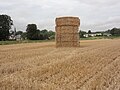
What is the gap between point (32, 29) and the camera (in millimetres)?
65938

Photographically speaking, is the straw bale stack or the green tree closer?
the straw bale stack

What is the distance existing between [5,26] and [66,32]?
43.5m

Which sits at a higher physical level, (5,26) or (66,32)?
(5,26)

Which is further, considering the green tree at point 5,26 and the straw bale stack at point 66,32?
the green tree at point 5,26

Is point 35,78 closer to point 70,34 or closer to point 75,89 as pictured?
point 75,89

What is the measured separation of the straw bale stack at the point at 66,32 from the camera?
18328mm

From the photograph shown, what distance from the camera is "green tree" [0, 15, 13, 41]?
54.0 m

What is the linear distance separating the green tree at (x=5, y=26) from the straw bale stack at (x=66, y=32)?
36.2 m

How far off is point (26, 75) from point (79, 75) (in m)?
1.24

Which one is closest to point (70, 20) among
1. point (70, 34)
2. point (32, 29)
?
point (70, 34)

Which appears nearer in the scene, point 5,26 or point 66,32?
point 66,32

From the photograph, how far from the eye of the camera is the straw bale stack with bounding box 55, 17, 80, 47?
1833 cm

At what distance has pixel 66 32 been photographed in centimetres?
1839

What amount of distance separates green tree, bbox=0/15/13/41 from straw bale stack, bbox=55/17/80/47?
119 ft
